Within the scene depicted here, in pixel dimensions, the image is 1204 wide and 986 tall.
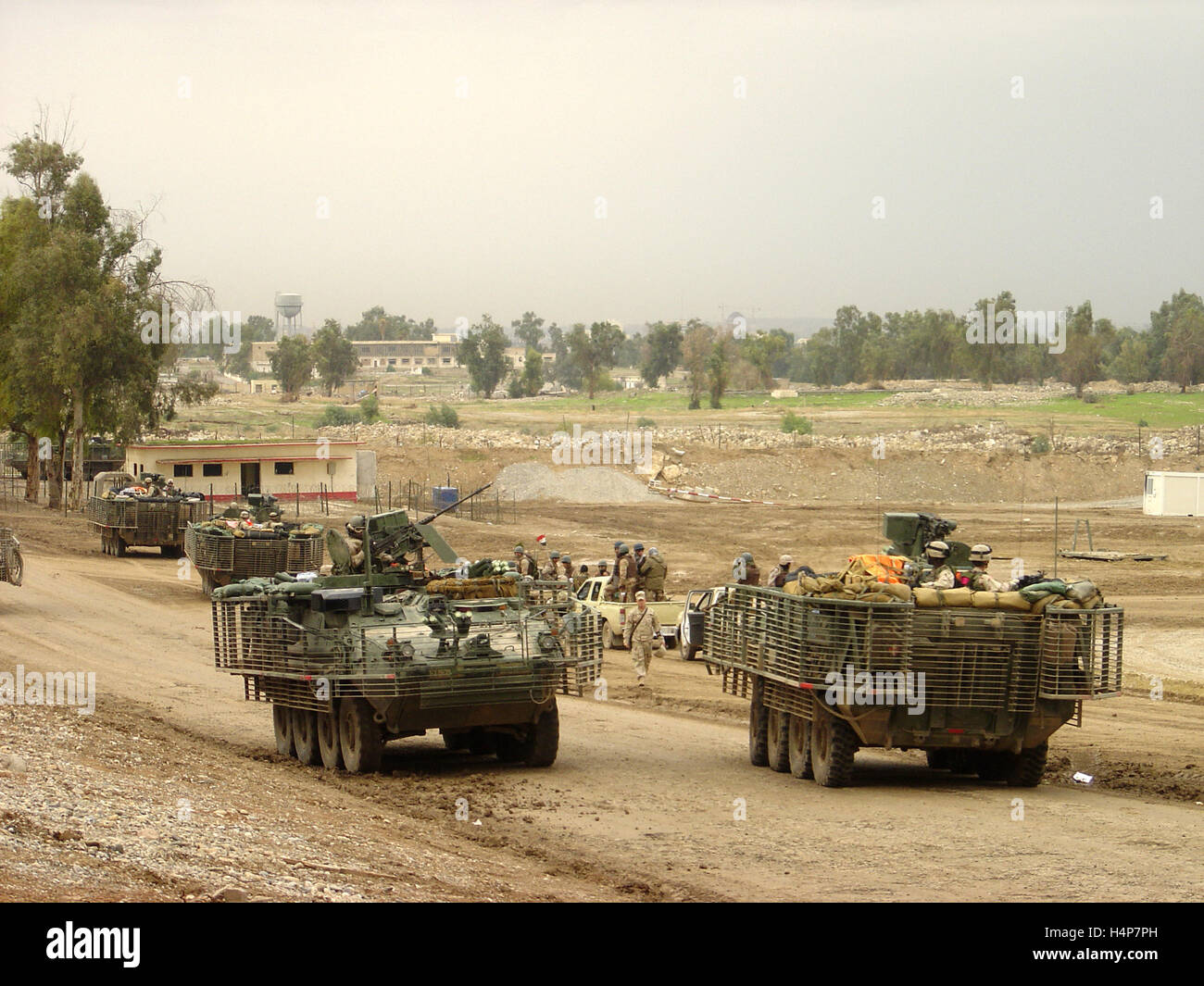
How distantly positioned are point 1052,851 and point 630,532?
3665 centimetres

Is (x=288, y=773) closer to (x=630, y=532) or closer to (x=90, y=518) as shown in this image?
(x=90, y=518)

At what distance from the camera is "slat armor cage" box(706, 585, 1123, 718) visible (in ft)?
41.9

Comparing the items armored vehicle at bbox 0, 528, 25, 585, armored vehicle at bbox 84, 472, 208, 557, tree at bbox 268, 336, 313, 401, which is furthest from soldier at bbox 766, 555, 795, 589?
tree at bbox 268, 336, 313, 401

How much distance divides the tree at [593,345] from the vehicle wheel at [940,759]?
346 feet

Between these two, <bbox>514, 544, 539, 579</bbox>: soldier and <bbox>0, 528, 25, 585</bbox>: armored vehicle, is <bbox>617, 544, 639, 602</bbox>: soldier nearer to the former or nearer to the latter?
<bbox>514, 544, 539, 579</bbox>: soldier

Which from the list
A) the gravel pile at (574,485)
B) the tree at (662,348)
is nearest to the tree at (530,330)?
the tree at (662,348)

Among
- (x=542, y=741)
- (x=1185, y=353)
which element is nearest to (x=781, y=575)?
(x=542, y=741)

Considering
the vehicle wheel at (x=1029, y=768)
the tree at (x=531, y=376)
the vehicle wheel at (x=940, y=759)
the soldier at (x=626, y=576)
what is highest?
the tree at (x=531, y=376)

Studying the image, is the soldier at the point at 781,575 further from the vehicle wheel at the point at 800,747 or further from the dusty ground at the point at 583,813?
the vehicle wheel at the point at 800,747

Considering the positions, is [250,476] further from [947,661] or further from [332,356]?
[332,356]

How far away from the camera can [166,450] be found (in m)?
54.2

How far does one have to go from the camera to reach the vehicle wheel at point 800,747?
14133 millimetres
